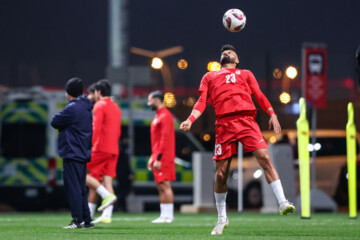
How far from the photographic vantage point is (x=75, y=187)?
10547 mm

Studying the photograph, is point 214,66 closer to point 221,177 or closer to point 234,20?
point 234,20

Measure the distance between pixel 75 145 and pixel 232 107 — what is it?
7.16ft

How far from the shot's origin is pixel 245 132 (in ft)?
30.6

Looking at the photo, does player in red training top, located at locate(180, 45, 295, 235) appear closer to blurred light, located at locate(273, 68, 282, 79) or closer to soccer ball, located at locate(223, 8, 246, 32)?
soccer ball, located at locate(223, 8, 246, 32)

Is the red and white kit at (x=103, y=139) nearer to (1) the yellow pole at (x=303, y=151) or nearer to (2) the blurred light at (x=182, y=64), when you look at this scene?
(1) the yellow pole at (x=303, y=151)

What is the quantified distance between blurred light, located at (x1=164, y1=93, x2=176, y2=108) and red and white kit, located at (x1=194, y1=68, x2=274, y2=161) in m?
30.0

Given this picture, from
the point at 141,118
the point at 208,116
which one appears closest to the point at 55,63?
the point at 208,116

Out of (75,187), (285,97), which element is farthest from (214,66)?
(75,187)

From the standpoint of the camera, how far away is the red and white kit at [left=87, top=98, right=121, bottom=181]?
12.7 meters

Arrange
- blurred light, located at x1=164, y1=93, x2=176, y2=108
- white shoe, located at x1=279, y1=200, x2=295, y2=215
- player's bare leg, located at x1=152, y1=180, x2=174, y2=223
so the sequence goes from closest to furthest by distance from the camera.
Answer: white shoe, located at x1=279, y1=200, x2=295, y2=215 < player's bare leg, located at x1=152, y1=180, x2=174, y2=223 < blurred light, located at x1=164, y1=93, x2=176, y2=108

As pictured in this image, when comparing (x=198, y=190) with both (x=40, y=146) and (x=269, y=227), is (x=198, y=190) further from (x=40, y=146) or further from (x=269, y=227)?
(x=269, y=227)

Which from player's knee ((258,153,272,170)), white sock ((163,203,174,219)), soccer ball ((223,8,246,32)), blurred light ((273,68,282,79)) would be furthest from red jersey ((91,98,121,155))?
blurred light ((273,68,282,79))

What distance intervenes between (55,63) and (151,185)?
14.9m

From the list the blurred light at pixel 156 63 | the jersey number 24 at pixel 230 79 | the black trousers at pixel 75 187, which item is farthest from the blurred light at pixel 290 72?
the jersey number 24 at pixel 230 79
